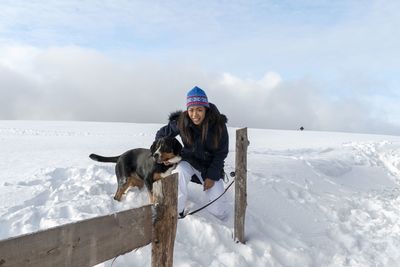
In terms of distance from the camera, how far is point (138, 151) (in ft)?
20.1

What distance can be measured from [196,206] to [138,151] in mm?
1272

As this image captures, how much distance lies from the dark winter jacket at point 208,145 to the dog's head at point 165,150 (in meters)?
0.19

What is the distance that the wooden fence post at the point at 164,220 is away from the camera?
2811 mm

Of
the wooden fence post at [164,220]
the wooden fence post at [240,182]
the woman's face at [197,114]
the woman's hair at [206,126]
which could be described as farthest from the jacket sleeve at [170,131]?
the wooden fence post at [164,220]

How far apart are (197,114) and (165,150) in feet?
2.17

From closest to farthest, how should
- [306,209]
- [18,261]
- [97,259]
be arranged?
[18,261] < [97,259] < [306,209]

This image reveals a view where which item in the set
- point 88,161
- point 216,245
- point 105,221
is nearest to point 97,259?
point 105,221

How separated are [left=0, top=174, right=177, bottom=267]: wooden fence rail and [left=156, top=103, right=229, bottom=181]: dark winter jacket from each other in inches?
97.6

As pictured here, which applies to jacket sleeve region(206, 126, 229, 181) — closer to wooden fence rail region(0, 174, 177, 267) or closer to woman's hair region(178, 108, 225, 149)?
woman's hair region(178, 108, 225, 149)

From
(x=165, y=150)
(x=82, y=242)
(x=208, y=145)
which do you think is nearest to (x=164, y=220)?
(x=82, y=242)

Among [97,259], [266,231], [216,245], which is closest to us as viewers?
[97,259]

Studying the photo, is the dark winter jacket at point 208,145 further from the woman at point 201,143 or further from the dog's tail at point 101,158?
the dog's tail at point 101,158

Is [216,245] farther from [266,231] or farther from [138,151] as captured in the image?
[138,151]

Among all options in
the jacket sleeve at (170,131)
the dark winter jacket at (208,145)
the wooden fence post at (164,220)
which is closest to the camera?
the wooden fence post at (164,220)
